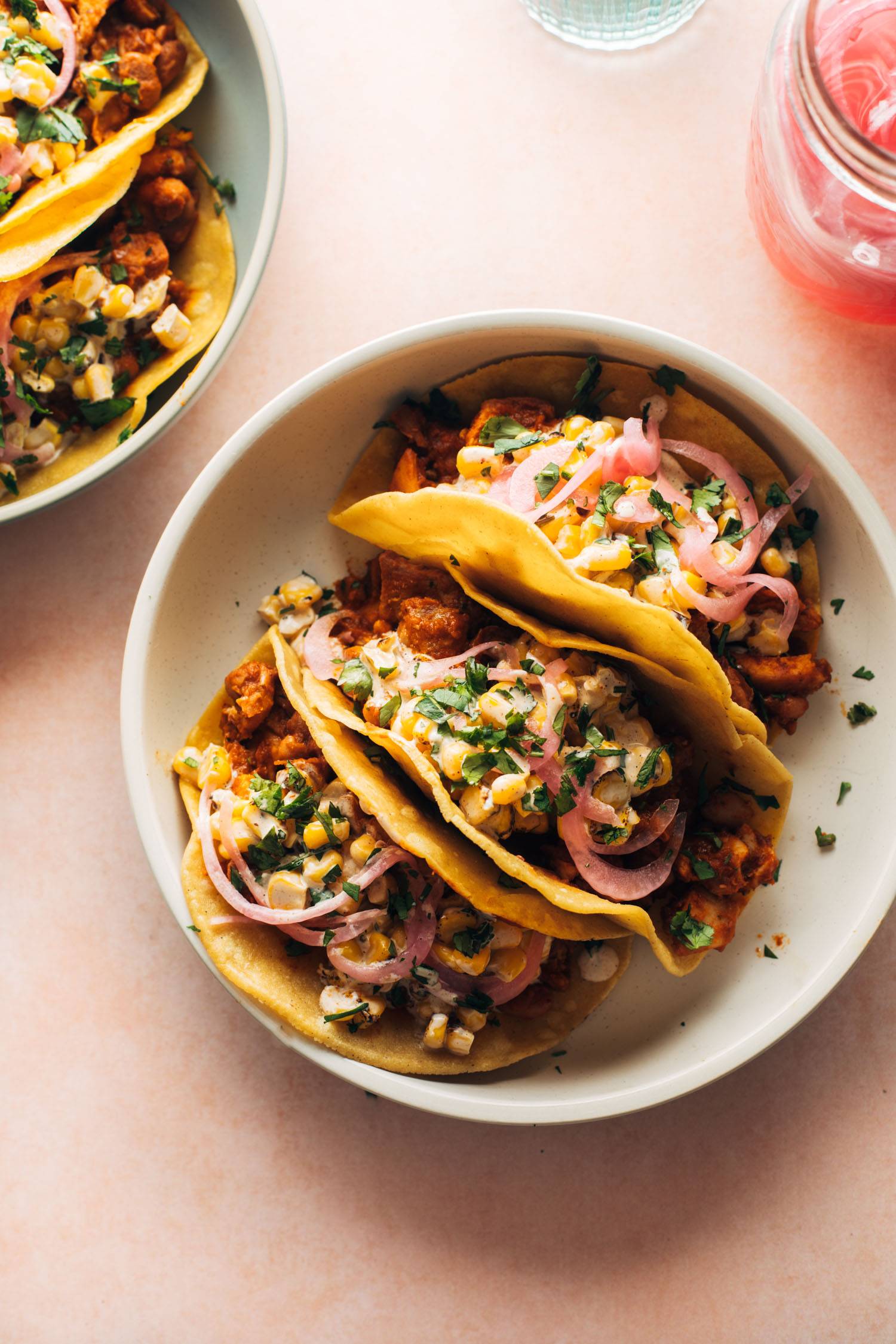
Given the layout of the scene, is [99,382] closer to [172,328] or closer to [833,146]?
[172,328]

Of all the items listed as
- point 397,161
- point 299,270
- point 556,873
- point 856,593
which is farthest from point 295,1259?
point 397,161

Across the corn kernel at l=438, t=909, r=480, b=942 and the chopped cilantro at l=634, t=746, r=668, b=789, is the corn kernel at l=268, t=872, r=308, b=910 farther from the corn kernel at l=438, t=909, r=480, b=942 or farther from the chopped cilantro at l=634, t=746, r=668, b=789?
the chopped cilantro at l=634, t=746, r=668, b=789

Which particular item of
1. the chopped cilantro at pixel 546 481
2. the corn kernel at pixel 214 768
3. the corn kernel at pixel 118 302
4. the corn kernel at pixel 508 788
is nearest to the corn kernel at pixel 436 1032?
the corn kernel at pixel 508 788

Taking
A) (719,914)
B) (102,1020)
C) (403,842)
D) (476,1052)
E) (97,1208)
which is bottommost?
(97,1208)

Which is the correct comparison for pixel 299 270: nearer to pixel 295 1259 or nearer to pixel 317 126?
pixel 317 126

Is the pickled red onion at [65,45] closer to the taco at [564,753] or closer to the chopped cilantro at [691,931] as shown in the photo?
the taco at [564,753]

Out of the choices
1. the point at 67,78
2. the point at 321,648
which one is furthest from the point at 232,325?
the point at 321,648

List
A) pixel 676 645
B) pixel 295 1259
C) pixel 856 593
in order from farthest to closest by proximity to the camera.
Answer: pixel 295 1259, pixel 856 593, pixel 676 645

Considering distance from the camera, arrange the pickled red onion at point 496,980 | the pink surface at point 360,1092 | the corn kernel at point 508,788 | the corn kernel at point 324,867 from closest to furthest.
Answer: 1. the corn kernel at point 508,788
2. the corn kernel at point 324,867
3. the pickled red onion at point 496,980
4. the pink surface at point 360,1092
